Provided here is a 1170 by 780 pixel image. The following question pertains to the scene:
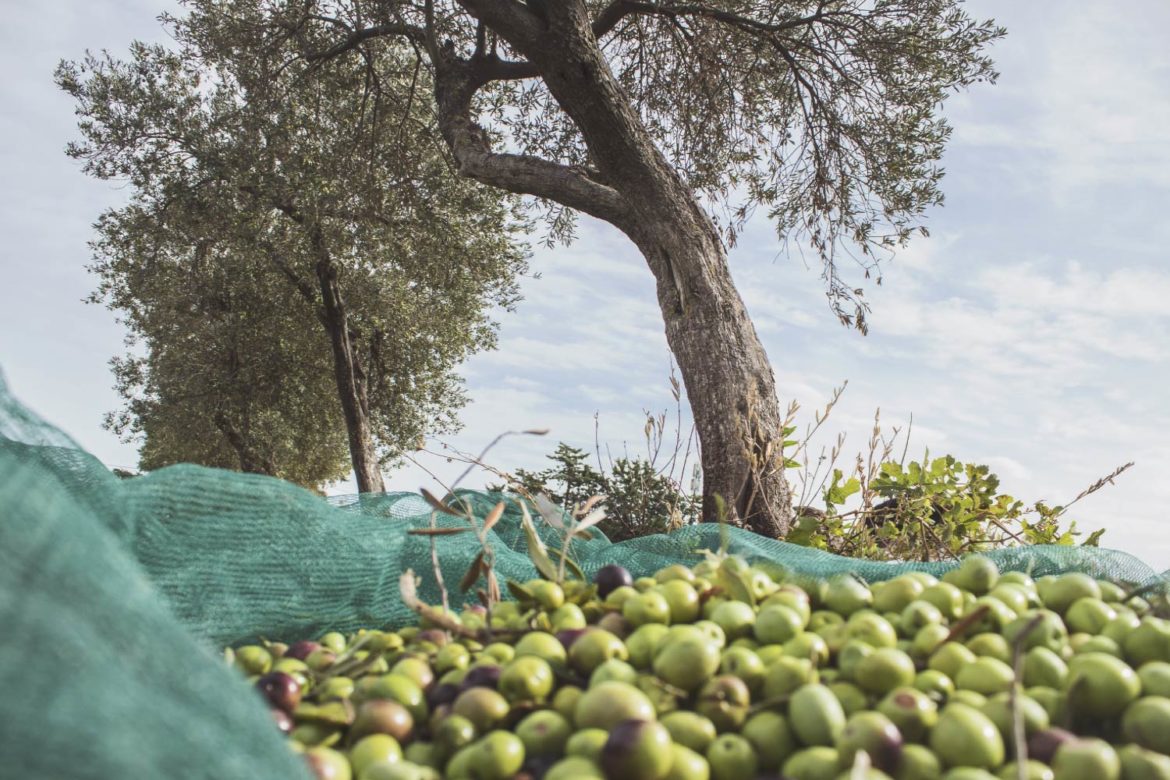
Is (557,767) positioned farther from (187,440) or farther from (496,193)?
(187,440)

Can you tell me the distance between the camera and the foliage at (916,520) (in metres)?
5.32

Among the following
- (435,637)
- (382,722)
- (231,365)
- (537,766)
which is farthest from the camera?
(231,365)

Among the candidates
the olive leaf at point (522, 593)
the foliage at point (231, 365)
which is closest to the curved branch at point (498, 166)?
the olive leaf at point (522, 593)

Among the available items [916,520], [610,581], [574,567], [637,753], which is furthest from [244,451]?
[637,753]

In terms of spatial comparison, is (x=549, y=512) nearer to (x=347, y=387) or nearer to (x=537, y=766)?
(x=537, y=766)

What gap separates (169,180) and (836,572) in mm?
13340

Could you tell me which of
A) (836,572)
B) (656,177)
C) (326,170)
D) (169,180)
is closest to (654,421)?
(656,177)

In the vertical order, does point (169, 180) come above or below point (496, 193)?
below

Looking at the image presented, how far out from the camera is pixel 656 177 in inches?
275

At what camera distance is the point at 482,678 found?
168cm

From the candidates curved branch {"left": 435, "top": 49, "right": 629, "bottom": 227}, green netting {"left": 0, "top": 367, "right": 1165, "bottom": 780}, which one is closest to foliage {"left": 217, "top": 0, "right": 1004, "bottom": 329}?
curved branch {"left": 435, "top": 49, "right": 629, "bottom": 227}

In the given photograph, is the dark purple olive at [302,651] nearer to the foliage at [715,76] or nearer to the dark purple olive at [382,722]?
the dark purple olive at [382,722]

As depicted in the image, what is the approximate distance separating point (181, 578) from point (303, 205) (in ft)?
34.9

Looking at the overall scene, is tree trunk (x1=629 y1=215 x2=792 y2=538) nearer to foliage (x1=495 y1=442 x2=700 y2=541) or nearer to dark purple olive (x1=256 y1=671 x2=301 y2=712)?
foliage (x1=495 y1=442 x2=700 y2=541)
